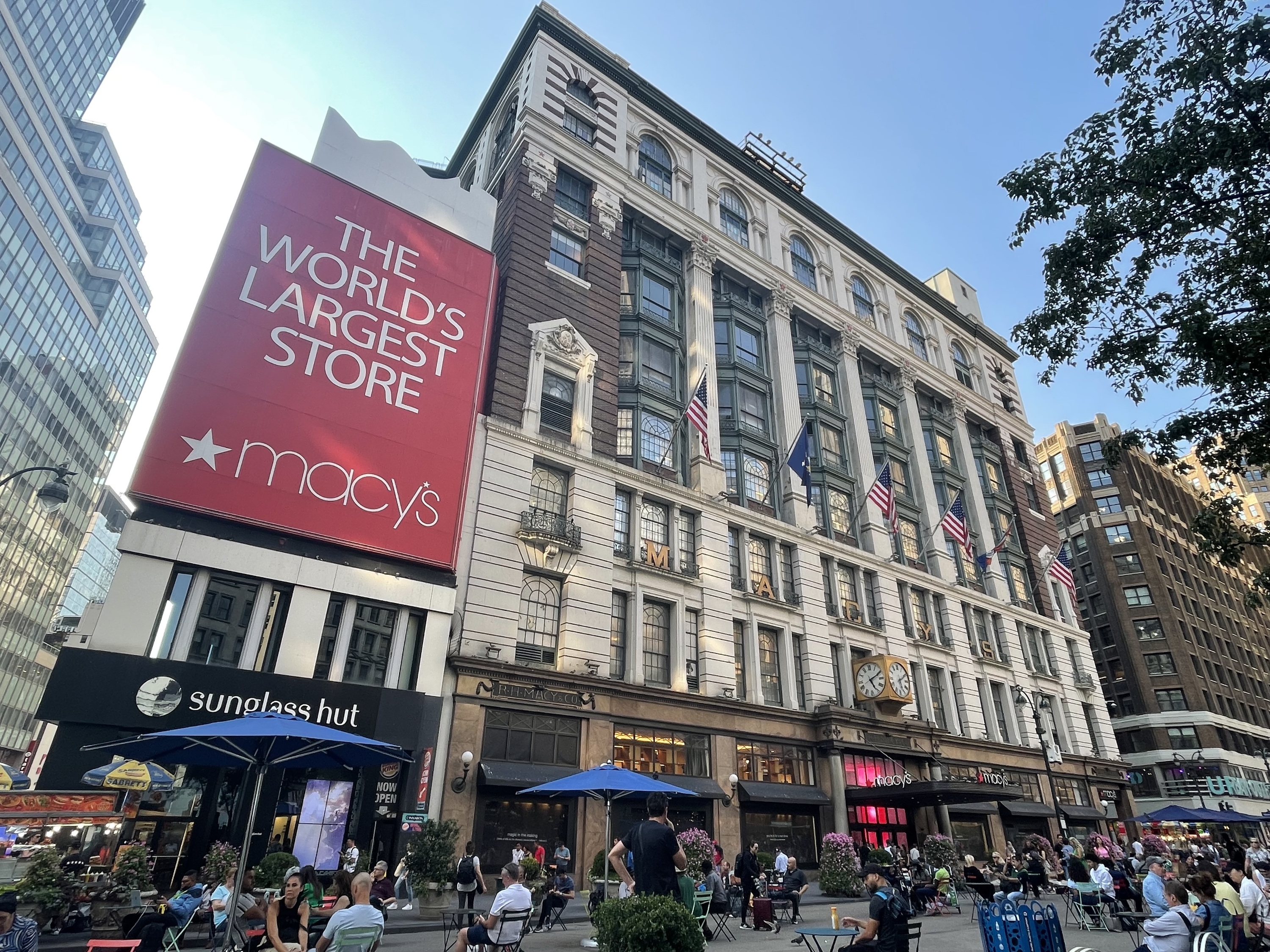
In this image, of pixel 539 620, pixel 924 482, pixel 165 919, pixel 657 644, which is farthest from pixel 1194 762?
pixel 165 919

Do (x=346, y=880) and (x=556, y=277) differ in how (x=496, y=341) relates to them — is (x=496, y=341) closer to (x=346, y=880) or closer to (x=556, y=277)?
(x=556, y=277)

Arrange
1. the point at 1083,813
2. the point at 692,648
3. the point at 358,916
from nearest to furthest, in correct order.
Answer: the point at 358,916 → the point at 692,648 → the point at 1083,813

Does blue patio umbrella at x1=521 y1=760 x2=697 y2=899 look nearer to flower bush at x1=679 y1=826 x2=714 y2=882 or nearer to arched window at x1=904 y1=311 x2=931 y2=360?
flower bush at x1=679 y1=826 x2=714 y2=882

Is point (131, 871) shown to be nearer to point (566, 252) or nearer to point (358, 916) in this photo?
point (358, 916)

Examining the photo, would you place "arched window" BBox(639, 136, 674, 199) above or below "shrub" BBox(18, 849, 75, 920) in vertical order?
above

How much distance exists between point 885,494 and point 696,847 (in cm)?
1912

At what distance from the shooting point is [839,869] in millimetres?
25703

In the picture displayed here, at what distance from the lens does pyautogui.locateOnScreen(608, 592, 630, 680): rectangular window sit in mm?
29328

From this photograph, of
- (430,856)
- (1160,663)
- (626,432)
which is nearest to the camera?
(430,856)

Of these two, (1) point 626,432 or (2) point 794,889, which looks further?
(1) point 626,432

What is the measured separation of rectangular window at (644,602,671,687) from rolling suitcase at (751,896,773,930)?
12787 mm

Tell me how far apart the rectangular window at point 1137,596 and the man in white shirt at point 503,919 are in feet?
268

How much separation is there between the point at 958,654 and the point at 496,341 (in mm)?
32077

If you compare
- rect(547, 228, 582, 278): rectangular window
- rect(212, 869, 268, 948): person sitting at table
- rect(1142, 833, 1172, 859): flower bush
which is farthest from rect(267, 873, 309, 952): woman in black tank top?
rect(1142, 833, 1172, 859): flower bush
